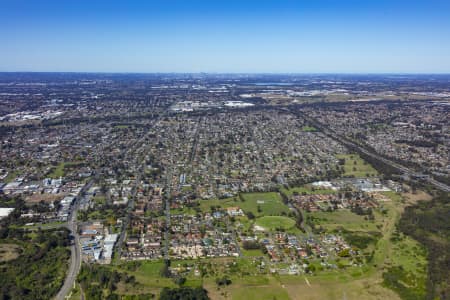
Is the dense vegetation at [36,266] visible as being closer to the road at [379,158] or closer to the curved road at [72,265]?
the curved road at [72,265]

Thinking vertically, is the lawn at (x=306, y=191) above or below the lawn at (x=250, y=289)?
above

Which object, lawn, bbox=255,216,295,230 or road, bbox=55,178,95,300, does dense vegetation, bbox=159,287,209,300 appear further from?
lawn, bbox=255,216,295,230

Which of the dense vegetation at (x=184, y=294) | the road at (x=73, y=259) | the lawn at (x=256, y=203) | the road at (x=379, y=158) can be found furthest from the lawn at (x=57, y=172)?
the road at (x=379, y=158)

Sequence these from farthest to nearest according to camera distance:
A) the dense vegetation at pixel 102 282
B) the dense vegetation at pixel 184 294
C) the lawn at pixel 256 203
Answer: the lawn at pixel 256 203 → the dense vegetation at pixel 102 282 → the dense vegetation at pixel 184 294

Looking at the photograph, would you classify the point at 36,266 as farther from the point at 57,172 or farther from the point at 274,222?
the point at 57,172

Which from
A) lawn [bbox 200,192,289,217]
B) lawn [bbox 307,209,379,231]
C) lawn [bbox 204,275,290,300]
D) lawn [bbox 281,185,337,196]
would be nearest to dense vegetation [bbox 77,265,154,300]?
lawn [bbox 204,275,290,300]

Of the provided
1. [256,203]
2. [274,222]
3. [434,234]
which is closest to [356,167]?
[434,234]

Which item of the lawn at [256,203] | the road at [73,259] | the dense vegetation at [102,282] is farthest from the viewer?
the lawn at [256,203]
